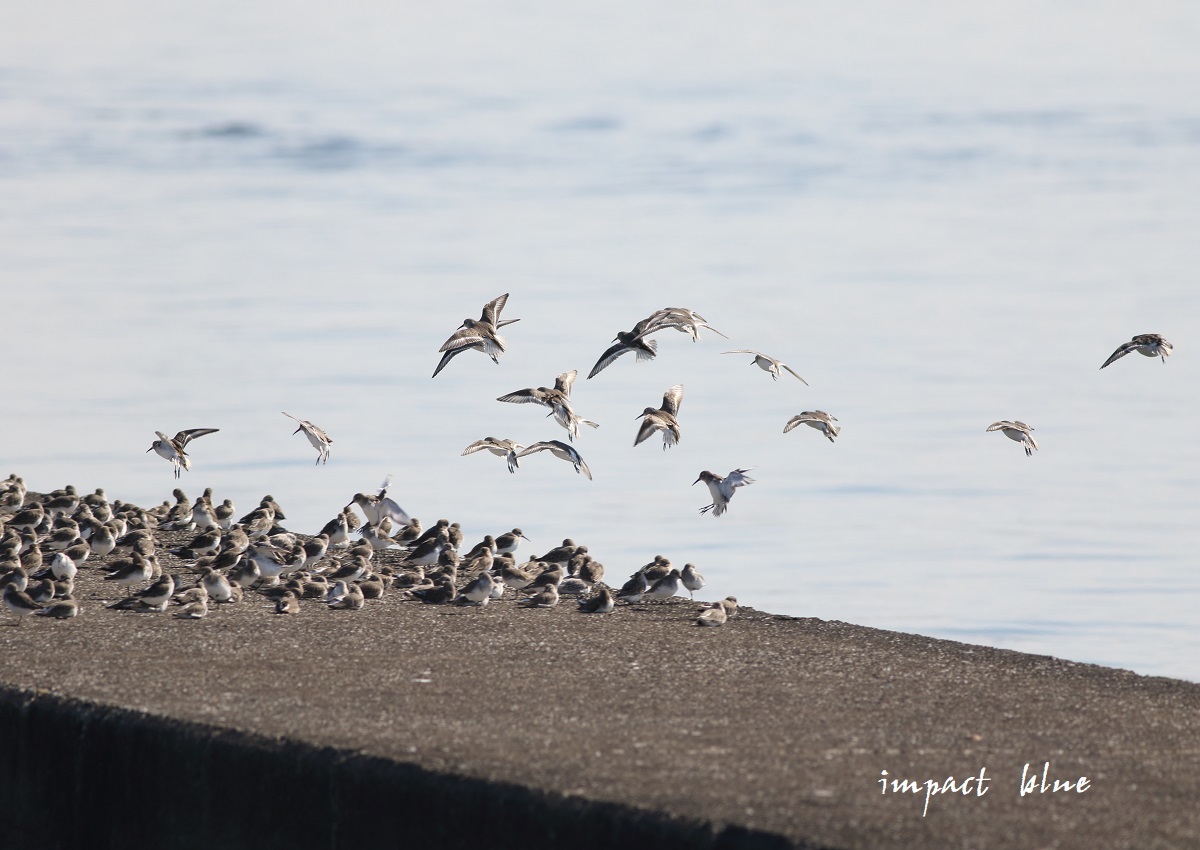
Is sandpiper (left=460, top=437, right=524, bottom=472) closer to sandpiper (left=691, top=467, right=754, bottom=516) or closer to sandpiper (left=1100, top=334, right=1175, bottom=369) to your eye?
sandpiper (left=691, top=467, right=754, bottom=516)

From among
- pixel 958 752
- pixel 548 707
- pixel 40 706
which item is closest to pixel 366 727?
pixel 548 707

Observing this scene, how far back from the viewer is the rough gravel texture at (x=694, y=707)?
7.32 m

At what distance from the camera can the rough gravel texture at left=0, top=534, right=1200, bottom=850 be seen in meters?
7.32

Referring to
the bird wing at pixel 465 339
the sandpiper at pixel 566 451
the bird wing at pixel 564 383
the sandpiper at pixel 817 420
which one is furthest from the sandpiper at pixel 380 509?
the sandpiper at pixel 817 420

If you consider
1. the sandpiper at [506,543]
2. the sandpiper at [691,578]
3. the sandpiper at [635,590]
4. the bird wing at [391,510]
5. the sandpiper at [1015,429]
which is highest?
the sandpiper at [1015,429]

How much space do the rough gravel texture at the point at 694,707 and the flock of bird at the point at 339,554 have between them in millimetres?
294

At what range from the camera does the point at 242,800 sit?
830 centimetres

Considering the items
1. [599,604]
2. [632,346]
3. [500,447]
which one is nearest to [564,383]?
[500,447]

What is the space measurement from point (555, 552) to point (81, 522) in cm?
435

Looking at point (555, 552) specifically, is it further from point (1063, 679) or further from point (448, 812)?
point (448, 812)

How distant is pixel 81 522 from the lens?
16.5m

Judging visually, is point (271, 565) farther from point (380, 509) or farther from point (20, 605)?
point (380, 509)

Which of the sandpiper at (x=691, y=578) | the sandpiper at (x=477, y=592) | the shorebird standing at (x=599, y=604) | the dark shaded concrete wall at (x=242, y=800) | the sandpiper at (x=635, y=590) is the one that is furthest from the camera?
the sandpiper at (x=691, y=578)

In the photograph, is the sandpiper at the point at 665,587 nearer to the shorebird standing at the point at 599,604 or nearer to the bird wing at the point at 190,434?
the shorebird standing at the point at 599,604
